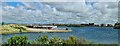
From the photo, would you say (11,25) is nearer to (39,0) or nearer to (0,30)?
(0,30)

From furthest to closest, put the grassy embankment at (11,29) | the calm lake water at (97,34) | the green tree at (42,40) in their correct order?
the green tree at (42,40) < the grassy embankment at (11,29) < the calm lake water at (97,34)

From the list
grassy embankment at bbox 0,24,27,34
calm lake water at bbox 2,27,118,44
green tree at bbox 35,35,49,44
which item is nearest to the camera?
calm lake water at bbox 2,27,118,44

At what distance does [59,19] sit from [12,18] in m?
Result: 1.07

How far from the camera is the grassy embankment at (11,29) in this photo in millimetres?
6473

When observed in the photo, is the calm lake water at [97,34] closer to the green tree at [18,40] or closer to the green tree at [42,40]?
the green tree at [18,40]

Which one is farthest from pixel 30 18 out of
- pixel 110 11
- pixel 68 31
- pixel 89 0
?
pixel 110 11

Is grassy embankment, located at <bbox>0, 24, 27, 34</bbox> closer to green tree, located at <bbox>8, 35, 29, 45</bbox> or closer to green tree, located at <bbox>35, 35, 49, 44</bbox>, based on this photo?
green tree, located at <bbox>8, 35, 29, 45</bbox>

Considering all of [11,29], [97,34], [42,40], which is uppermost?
[11,29]

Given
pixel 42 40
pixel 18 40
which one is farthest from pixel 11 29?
pixel 42 40

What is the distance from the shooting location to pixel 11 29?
655cm

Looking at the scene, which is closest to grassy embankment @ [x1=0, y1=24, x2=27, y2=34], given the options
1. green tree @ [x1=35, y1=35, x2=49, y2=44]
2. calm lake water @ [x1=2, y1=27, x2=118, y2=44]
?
calm lake water @ [x1=2, y1=27, x2=118, y2=44]

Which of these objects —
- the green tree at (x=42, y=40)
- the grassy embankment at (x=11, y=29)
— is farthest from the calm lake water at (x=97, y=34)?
the green tree at (x=42, y=40)

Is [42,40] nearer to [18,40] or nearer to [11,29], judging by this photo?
[18,40]

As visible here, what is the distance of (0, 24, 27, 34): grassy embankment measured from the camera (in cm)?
647
